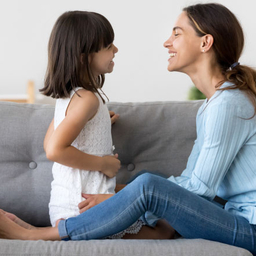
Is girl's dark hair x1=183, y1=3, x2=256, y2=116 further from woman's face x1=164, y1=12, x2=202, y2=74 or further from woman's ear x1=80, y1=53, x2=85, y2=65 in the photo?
woman's ear x1=80, y1=53, x2=85, y2=65

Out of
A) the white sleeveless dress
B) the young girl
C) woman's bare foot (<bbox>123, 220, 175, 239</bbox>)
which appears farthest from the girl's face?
woman's bare foot (<bbox>123, 220, 175, 239</bbox>)

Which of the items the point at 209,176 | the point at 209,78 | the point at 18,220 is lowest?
the point at 18,220

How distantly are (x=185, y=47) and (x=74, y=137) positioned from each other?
54 cm

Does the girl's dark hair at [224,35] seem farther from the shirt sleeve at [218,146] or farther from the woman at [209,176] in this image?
the shirt sleeve at [218,146]

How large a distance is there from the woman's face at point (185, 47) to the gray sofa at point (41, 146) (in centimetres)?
26

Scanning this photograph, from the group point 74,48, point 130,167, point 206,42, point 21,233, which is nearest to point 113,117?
point 130,167

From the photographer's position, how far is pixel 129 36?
4.51 metres

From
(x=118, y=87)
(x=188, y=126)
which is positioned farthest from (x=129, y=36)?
(x=188, y=126)

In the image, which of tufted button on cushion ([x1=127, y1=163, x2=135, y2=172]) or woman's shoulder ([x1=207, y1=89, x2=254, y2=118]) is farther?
tufted button on cushion ([x1=127, y1=163, x2=135, y2=172])

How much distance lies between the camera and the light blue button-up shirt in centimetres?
137

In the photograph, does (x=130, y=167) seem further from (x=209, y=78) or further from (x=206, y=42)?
→ (x=206, y=42)

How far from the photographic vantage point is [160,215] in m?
1.32

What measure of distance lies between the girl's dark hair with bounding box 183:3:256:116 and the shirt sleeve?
186 millimetres

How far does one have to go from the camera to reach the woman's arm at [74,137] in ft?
4.79
